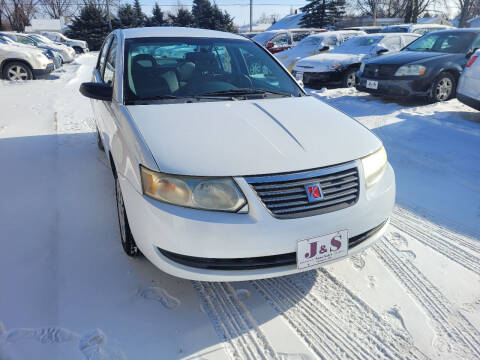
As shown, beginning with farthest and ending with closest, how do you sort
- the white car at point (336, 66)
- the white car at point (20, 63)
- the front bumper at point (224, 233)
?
the white car at point (20, 63) < the white car at point (336, 66) < the front bumper at point (224, 233)

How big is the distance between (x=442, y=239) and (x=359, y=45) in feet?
27.8

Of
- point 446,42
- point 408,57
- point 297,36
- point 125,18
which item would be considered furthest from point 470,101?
point 125,18

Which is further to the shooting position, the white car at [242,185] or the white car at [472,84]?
the white car at [472,84]


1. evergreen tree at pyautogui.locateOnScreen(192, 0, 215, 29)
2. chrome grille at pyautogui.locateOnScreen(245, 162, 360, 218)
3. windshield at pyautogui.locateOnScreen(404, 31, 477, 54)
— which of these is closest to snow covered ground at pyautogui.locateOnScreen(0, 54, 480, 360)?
chrome grille at pyautogui.locateOnScreen(245, 162, 360, 218)

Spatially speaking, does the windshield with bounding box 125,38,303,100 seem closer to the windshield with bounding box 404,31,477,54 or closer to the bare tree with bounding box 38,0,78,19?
the windshield with bounding box 404,31,477,54

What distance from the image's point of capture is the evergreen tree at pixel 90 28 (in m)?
37.7

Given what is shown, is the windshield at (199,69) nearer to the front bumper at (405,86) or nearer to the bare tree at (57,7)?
the front bumper at (405,86)

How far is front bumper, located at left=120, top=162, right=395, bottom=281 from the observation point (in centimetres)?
165

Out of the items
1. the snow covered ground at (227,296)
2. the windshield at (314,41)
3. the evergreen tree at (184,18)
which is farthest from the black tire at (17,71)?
the evergreen tree at (184,18)

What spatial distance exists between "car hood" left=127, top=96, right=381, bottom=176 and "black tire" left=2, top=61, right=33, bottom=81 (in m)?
10.3

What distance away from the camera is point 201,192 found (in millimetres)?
1717

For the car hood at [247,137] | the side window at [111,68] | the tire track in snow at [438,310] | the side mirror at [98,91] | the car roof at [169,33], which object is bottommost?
the tire track in snow at [438,310]

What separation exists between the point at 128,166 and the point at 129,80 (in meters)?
0.89

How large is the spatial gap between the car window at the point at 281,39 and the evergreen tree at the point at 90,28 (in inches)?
1188
